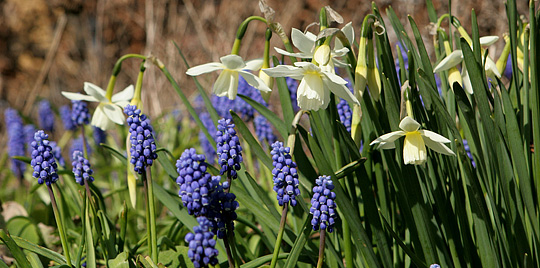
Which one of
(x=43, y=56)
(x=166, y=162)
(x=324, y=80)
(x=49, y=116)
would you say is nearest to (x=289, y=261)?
(x=324, y=80)

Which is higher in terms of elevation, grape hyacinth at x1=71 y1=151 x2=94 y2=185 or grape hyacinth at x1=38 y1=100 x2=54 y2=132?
grape hyacinth at x1=38 y1=100 x2=54 y2=132

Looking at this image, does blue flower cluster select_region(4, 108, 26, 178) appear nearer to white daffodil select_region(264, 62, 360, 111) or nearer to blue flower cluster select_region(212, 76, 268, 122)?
blue flower cluster select_region(212, 76, 268, 122)

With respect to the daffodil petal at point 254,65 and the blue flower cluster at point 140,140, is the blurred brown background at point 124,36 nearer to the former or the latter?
the daffodil petal at point 254,65

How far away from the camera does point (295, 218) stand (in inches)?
73.1

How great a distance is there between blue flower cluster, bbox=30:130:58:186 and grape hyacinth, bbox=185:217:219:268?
55 centimetres

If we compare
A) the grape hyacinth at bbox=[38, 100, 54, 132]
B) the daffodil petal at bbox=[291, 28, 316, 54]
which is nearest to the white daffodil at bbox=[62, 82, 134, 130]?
the daffodil petal at bbox=[291, 28, 316, 54]

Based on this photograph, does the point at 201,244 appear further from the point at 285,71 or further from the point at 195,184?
the point at 285,71

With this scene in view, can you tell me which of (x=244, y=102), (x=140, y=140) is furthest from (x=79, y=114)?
(x=140, y=140)

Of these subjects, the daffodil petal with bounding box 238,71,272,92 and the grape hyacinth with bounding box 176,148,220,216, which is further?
the daffodil petal with bounding box 238,71,272,92

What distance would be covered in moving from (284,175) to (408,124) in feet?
1.17

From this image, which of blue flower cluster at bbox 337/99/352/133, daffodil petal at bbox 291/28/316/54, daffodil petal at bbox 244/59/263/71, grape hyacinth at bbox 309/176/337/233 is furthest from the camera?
blue flower cluster at bbox 337/99/352/133

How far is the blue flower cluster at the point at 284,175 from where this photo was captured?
3.89 feet

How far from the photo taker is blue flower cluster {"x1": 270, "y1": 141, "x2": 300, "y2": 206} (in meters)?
1.19

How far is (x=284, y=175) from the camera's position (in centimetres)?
119
